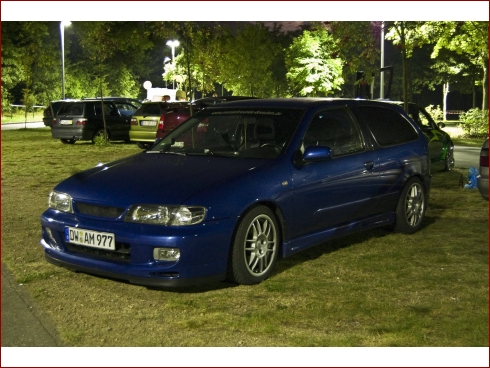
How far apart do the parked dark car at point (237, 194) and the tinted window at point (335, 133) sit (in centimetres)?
1

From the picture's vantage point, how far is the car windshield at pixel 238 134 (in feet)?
23.0

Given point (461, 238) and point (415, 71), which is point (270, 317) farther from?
point (415, 71)

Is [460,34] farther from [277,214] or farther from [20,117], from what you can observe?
Answer: [20,117]

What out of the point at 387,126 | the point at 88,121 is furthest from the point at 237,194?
the point at 88,121

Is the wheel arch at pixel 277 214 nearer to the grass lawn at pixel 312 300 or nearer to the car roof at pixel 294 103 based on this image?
the grass lawn at pixel 312 300

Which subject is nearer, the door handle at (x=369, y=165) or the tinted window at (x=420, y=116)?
the door handle at (x=369, y=165)

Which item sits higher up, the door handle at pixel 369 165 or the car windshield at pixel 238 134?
the car windshield at pixel 238 134

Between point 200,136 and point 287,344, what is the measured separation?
3.08 m

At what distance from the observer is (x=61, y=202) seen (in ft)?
21.3

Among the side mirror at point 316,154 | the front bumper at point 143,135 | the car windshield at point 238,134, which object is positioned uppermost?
the car windshield at point 238,134

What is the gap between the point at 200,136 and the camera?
7496 mm

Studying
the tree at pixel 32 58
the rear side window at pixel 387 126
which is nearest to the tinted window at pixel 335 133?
the rear side window at pixel 387 126

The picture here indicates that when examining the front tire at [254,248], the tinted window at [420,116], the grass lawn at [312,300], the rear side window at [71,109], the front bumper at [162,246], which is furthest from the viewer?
the rear side window at [71,109]

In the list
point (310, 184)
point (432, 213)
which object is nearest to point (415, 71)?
point (432, 213)
